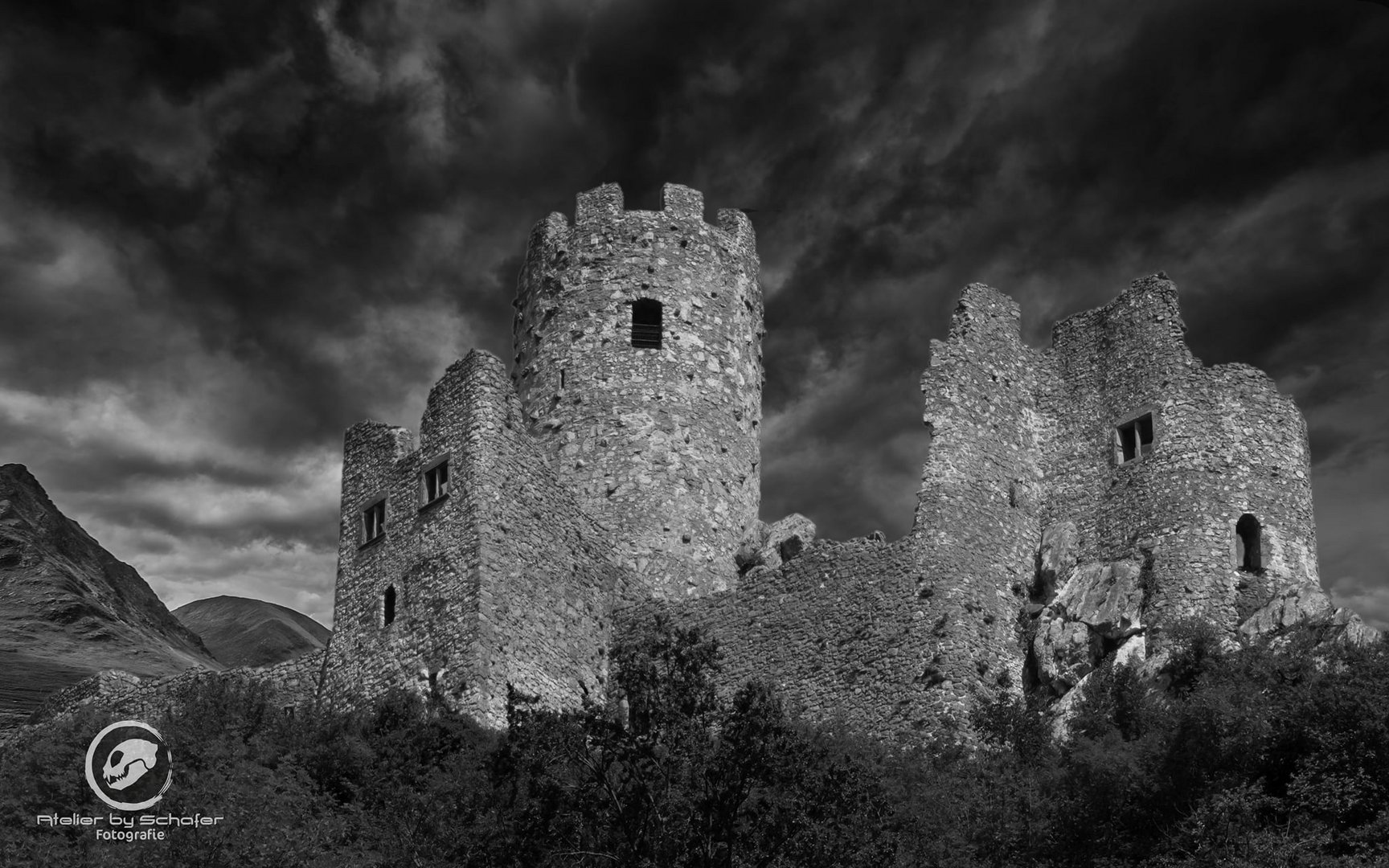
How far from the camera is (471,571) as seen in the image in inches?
1083

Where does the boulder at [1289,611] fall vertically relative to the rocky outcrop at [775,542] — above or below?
below

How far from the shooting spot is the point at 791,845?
60.6ft

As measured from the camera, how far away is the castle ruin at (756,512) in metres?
27.8

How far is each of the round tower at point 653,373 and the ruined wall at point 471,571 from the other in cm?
174

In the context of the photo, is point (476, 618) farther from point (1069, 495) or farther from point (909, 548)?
point (1069, 495)

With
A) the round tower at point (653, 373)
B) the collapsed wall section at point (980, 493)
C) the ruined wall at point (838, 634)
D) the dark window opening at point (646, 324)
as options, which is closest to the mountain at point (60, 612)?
the round tower at point (653, 373)

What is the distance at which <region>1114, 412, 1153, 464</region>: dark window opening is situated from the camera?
103ft

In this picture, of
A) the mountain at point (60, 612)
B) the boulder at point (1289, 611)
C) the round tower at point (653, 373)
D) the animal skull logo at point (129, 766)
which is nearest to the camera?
the animal skull logo at point (129, 766)

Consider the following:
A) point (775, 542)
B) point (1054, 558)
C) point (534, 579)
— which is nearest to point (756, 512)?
point (775, 542)

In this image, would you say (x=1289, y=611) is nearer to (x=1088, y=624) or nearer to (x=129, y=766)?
(x=1088, y=624)

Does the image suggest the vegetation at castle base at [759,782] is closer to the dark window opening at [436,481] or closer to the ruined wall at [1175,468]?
the ruined wall at [1175,468]

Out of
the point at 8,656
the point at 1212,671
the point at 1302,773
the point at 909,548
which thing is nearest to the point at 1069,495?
the point at 909,548

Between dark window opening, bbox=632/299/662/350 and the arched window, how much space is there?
38.5ft

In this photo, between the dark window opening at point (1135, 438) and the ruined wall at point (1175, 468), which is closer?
the ruined wall at point (1175, 468)
